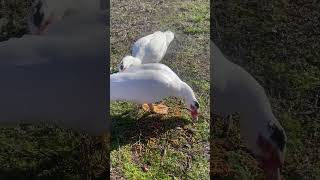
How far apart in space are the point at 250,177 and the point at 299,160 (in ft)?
0.78

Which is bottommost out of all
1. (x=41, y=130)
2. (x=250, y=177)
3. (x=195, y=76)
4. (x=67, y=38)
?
(x=250, y=177)

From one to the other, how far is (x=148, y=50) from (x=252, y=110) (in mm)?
557

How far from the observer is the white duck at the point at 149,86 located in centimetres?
270

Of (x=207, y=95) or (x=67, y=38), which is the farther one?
(x=207, y=95)

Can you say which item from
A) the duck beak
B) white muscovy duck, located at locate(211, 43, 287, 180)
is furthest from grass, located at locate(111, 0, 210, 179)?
the duck beak

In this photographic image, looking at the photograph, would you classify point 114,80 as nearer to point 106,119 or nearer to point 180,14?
point 106,119

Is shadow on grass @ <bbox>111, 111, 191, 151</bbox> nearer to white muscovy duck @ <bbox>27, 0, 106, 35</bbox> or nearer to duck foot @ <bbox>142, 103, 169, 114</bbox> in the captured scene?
duck foot @ <bbox>142, 103, 169, 114</bbox>

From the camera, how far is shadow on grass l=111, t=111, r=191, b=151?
9.28 feet

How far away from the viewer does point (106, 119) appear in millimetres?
2658

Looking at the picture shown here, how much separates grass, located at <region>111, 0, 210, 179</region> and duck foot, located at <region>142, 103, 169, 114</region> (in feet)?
0.09

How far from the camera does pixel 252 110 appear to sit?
2709 mm

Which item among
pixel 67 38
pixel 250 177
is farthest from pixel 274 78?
pixel 67 38

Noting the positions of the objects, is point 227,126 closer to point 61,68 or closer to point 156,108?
point 156,108

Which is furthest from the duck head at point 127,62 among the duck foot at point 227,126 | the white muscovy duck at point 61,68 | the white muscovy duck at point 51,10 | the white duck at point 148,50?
the duck foot at point 227,126
